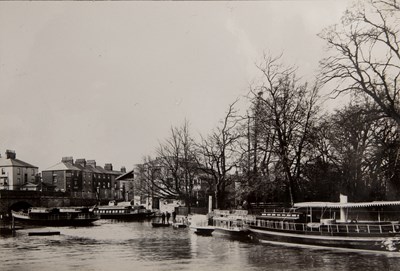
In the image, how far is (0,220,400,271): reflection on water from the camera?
16188mm

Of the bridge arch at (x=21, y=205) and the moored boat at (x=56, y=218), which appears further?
the bridge arch at (x=21, y=205)

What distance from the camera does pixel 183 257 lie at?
1878cm

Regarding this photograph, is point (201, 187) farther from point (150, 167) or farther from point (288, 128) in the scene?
point (288, 128)

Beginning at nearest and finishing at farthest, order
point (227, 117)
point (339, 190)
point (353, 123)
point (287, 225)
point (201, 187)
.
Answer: point (353, 123), point (287, 225), point (339, 190), point (227, 117), point (201, 187)

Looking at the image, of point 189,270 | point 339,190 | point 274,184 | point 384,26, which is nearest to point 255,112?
point 274,184

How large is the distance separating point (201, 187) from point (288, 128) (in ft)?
79.0

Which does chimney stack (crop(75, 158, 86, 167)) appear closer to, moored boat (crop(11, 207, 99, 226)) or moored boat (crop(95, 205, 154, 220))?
moored boat (crop(95, 205, 154, 220))

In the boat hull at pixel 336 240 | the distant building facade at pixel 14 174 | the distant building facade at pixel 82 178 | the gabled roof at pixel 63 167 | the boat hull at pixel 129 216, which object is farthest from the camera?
the distant building facade at pixel 82 178

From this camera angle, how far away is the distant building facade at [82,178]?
64.6 meters

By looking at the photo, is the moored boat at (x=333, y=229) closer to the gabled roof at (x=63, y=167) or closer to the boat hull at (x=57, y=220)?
the boat hull at (x=57, y=220)

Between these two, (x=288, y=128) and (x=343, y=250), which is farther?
(x=288, y=128)

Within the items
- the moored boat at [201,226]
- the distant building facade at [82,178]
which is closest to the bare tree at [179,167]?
the moored boat at [201,226]

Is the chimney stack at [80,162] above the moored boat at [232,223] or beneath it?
above

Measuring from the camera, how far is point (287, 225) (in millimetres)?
22922
